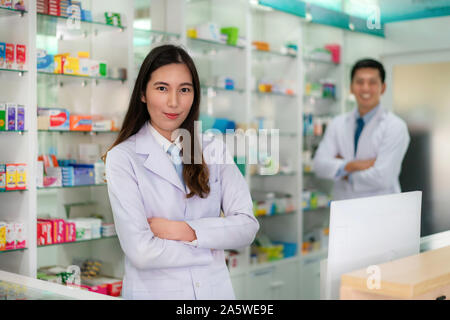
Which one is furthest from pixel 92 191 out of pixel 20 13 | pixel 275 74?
pixel 275 74

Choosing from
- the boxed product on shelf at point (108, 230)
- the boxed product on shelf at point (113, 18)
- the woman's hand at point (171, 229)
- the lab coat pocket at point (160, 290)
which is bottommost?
the boxed product on shelf at point (108, 230)

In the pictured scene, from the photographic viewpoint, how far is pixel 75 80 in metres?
3.90

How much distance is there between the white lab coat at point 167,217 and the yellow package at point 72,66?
1406 mm

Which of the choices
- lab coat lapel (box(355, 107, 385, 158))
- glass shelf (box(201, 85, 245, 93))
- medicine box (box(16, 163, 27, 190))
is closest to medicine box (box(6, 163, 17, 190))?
medicine box (box(16, 163, 27, 190))

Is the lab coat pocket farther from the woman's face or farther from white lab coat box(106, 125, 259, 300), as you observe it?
the woman's face

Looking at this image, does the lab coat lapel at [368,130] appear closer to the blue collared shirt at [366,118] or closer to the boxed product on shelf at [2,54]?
the blue collared shirt at [366,118]

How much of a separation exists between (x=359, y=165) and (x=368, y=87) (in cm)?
58

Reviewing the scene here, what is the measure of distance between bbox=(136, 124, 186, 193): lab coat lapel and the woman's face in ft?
0.23

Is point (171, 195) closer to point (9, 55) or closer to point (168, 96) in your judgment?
point (168, 96)

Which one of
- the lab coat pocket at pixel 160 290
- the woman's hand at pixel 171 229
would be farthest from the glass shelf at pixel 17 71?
the lab coat pocket at pixel 160 290

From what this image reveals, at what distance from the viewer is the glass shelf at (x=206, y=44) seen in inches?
183

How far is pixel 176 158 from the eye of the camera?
249 centimetres

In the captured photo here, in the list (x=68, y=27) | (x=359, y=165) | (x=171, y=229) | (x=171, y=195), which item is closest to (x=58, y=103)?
(x=68, y=27)

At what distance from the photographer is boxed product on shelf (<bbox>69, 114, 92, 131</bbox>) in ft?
12.2
